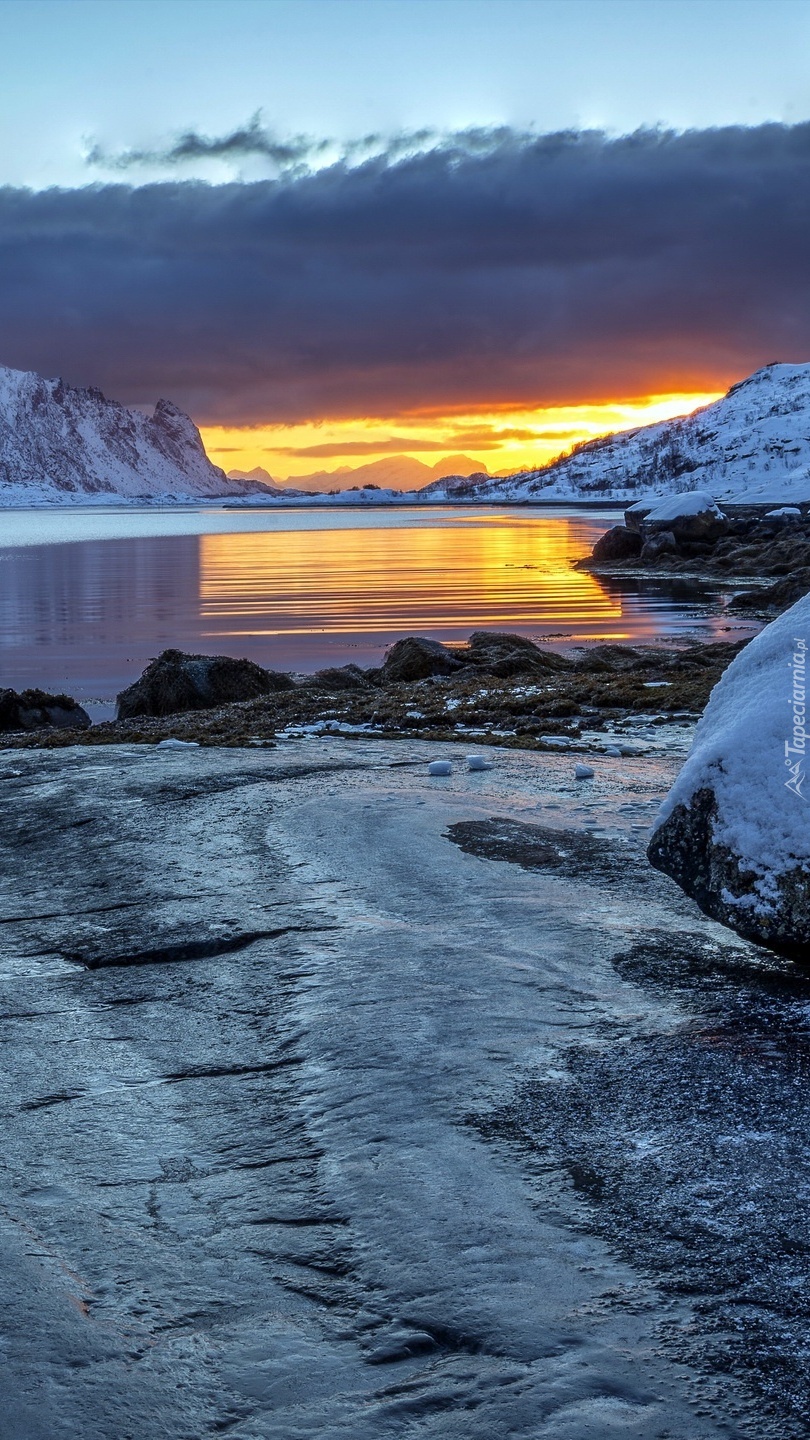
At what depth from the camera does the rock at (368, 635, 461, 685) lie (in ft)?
44.6

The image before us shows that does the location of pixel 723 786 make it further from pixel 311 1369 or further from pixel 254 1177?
pixel 311 1369

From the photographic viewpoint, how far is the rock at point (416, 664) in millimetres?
13602

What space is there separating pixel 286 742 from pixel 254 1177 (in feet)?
19.3

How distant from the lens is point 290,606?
2364 cm

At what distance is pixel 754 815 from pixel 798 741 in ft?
0.97

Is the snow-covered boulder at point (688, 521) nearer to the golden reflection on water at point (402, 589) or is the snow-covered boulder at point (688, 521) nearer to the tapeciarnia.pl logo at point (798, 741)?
the golden reflection on water at point (402, 589)

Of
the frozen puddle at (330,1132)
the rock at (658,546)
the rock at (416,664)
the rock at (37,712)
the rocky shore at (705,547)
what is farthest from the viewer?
the rock at (658,546)

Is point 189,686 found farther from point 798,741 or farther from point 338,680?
point 798,741

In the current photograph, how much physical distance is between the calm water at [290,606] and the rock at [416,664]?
2065 mm

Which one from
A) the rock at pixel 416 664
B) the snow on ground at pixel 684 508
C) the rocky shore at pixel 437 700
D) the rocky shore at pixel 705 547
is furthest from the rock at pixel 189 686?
the snow on ground at pixel 684 508

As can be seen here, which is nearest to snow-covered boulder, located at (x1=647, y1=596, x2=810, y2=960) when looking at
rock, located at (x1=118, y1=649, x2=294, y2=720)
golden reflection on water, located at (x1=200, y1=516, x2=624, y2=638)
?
rock, located at (x1=118, y1=649, x2=294, y2=720)

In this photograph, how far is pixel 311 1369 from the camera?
2.44 metres

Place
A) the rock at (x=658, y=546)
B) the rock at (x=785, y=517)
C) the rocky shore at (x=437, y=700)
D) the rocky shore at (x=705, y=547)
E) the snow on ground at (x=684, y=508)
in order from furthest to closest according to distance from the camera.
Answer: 1. the rock at (x=785, y=517)
2. the snow on ground at (x=684, y=508)
3. the rock at (x=658, y=546)
4. the rocky shore at (x=705, y=547)
5. the rocky shore at (x=437, y=700)

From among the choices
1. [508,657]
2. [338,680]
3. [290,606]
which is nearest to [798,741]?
[338,680]
